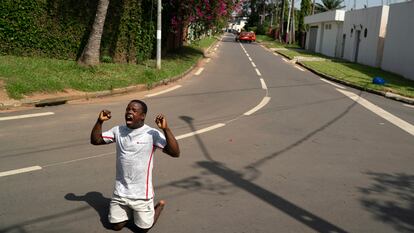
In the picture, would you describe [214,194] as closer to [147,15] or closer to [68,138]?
[68,138]

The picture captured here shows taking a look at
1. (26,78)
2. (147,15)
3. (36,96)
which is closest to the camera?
→ (36,96)

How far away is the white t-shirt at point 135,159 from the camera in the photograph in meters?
4.05

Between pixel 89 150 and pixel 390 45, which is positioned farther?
pixel 390 45

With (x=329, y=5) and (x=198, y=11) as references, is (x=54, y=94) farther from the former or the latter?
(x=329, y=5)

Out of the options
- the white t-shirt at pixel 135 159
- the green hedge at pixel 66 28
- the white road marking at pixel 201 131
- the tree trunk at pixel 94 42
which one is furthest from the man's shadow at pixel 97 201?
the green hedge at pixel 66 28

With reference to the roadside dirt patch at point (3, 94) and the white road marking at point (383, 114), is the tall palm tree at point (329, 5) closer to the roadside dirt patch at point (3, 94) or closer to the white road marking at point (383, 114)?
the white road marking at point (383, 114)

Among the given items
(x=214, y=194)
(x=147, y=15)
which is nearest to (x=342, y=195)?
(x=214, y=194)

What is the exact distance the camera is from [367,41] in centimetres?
2867

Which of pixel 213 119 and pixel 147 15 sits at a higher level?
pixel 147 15

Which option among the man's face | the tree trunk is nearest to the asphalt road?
the man's face

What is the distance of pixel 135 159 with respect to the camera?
13.3ft

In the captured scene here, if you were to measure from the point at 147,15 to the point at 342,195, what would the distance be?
14.3 meters

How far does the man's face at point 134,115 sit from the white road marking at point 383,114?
21.8 ft

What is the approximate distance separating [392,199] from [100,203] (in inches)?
124
